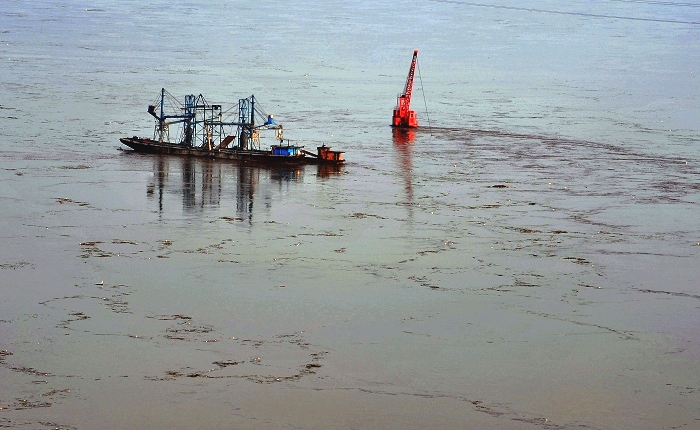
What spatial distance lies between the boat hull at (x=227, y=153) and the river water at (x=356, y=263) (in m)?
0.66

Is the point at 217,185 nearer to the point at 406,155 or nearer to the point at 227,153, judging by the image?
the point at 227,153

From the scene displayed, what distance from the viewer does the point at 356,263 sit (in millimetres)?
A: 23188

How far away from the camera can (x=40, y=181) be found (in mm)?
30984

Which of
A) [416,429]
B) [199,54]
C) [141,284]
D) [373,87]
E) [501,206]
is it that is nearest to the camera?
[416,429]

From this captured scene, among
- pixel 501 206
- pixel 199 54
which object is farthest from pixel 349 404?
pixel 199 54

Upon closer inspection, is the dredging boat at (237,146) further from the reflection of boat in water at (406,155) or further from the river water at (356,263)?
the reflection of boat in water at (406,155)

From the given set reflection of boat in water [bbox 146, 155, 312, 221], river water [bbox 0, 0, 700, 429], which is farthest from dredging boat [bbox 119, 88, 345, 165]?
river water [bbox 0, 0, 700, 429]

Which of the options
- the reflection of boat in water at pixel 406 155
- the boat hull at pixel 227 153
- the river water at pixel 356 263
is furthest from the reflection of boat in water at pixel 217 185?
the reflection of boat in water at pixel 406 155

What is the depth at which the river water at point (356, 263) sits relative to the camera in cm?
1627

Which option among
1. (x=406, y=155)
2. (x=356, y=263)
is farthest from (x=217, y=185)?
(x=356, y=263)

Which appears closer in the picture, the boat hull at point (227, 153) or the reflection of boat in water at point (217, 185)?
the reflection of boat in water at point (217, 185)

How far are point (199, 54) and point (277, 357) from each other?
155ft

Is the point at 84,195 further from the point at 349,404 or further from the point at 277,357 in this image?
the point at 349,404

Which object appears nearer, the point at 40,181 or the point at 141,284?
the point at 141,284
